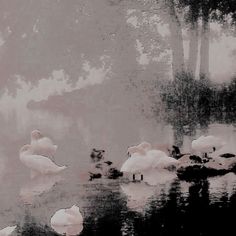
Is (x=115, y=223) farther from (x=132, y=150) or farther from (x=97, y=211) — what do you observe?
(x=132, y=150)

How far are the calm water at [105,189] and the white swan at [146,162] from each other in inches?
2.9

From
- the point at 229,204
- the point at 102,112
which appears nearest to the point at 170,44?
the point at 102,112

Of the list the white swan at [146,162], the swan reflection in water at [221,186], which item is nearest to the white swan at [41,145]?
the white swan at [146,162]

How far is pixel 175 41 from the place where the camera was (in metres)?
5.27

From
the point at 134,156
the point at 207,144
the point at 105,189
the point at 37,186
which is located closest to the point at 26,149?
the point at 37,186

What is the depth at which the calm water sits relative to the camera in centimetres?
475

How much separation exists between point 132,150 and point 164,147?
0.64 ft

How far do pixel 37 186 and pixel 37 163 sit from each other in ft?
0.46

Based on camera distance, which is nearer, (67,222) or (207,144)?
(67,222)

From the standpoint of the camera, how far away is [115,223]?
4.75 metres

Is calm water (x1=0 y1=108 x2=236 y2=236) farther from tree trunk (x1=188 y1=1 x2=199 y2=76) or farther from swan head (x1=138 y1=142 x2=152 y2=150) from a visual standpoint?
tree trunk (x1=188 y1=1 x2=199 y2=76)

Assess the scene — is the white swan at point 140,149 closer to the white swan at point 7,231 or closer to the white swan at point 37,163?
the white swan at point 37,163

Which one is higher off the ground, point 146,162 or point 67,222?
point 146,162

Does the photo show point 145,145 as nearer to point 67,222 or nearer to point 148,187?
point 148,187
